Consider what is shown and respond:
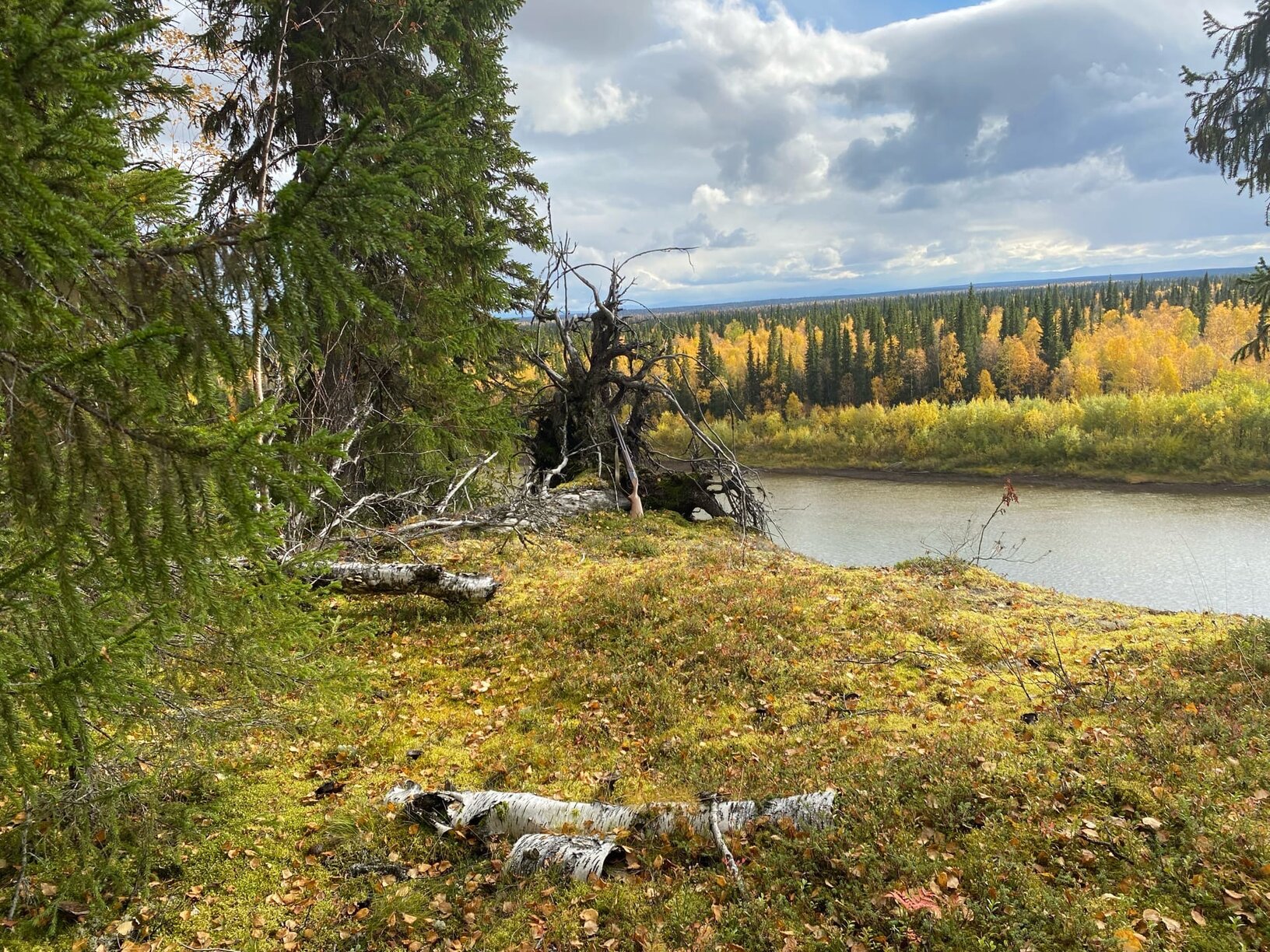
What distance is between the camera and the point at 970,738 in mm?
5387

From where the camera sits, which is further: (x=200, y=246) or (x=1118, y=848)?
(x=1118, y=848)

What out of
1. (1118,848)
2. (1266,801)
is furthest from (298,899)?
(1266,801)

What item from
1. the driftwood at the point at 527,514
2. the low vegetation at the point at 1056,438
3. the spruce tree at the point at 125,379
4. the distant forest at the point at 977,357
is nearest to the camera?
the spruce tree at the point at 125,379

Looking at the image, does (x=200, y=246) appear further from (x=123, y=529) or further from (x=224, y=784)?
(x=224, y=784)

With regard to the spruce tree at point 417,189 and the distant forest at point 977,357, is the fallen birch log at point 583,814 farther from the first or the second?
the distant forest at point 977,357

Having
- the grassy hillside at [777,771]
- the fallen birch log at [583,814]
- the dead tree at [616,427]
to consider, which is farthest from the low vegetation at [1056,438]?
the fallen birch log at [583,814]

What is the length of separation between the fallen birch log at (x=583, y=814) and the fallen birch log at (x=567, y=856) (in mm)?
247

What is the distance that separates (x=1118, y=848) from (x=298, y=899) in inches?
190

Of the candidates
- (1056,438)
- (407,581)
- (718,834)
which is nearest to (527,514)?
(407,581)

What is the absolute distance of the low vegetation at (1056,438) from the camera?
41.0m

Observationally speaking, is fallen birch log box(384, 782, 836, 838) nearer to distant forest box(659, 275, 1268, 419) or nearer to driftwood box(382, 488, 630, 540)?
driftwood box(382, 488, 630, 540)

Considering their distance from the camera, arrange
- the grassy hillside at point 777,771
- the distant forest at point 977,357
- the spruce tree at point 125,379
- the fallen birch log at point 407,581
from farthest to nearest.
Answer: the distant forest at point 977,357 < the fallen birch log at point 407,581 < the grassy hillside at point 777,771 < the spruce tree at point 125,379

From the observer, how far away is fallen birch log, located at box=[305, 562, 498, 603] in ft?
27.8

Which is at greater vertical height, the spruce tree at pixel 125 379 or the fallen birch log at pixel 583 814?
the spruce tree at pixel 125 379
